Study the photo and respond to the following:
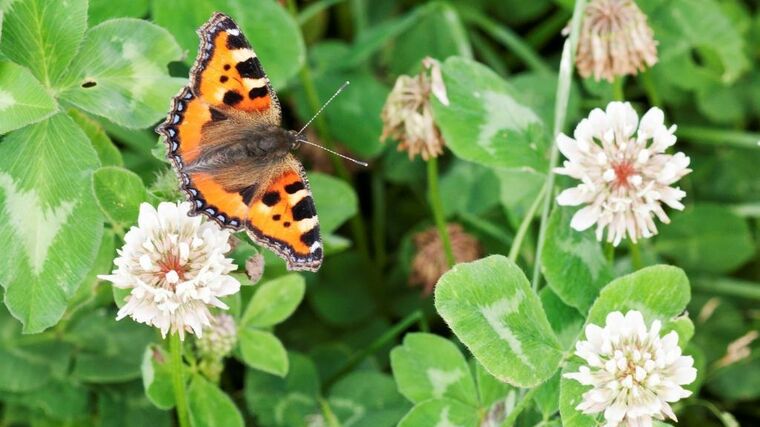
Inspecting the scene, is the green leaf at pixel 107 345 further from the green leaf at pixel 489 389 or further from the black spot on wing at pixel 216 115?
the green leaf at pixel 489 389

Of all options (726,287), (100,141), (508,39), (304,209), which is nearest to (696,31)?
(508,39)

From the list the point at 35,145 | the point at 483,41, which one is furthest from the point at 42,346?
the point at 483,41

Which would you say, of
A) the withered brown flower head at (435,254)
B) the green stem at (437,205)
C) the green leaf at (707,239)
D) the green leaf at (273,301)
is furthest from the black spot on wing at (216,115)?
the green leaf at (707,239)

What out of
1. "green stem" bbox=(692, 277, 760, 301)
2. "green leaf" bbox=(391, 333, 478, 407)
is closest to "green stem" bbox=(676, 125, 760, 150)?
Answer: "green stem" bbox=(692, 277, 760, 301)

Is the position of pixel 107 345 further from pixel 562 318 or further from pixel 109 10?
pixel 562 318

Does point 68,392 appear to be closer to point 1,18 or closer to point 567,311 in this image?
point 1,18

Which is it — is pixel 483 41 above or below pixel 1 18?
below
